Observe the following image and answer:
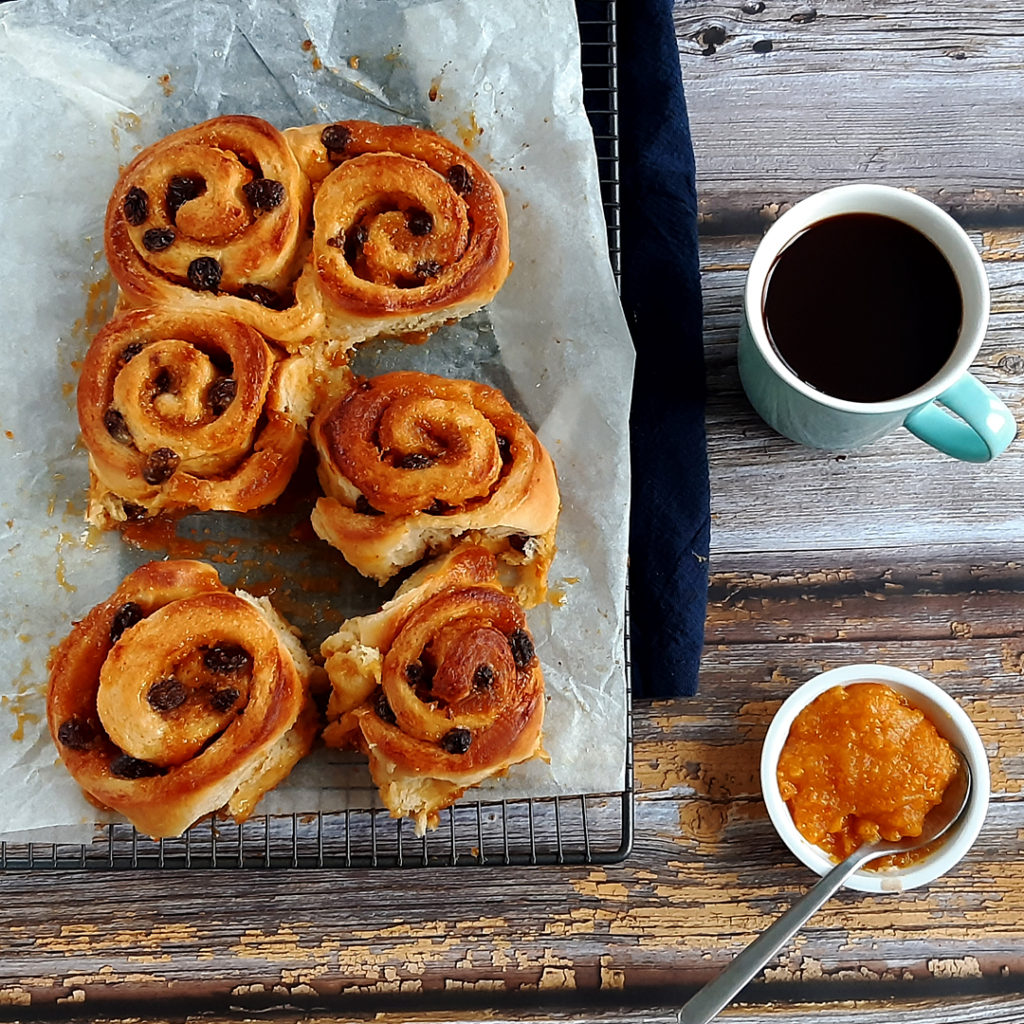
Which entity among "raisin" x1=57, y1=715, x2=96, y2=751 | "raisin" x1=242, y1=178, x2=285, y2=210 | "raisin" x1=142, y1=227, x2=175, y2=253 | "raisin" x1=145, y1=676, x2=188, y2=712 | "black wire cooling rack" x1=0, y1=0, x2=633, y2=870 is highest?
"raisin" x1=242, y1=178, x2=285, y2=210

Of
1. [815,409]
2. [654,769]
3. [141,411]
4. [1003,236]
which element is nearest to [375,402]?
[141,411]

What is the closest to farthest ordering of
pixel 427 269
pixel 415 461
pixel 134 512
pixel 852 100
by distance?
1. pixel 415 461
2. pixel 427 269
3. pixel 134 512
4. pixel 852 100

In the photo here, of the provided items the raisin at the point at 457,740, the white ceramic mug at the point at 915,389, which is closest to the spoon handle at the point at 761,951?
the raisin at the point at 457,740

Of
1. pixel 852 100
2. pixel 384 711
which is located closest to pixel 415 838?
pixel 384 711

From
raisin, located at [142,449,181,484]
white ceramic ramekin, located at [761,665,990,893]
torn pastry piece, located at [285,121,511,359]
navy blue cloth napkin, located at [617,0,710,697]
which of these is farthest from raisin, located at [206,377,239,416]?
white ceramic ramekin, located at [761,665,990,893]

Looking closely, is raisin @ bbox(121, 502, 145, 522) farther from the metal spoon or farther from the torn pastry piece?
the metal spoon

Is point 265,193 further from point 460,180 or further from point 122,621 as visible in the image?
point 122,621
